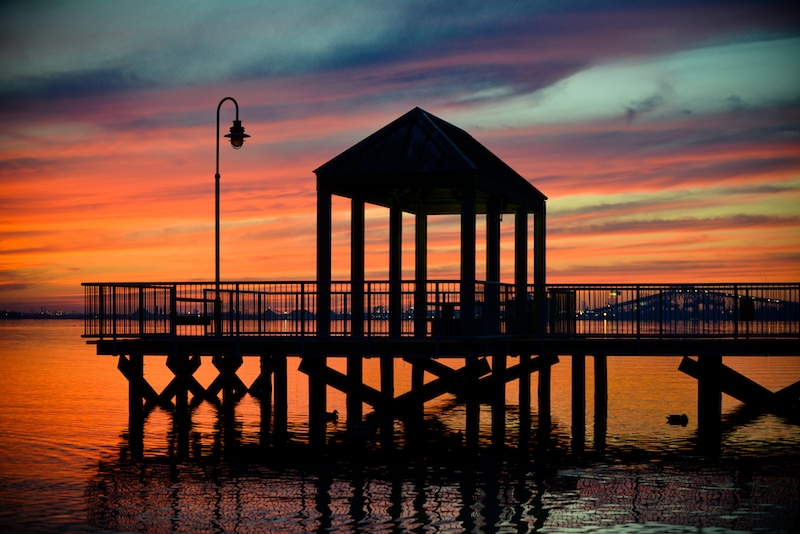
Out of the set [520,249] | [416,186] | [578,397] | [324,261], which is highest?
[416,186]

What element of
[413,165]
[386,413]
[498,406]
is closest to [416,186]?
[413,165]

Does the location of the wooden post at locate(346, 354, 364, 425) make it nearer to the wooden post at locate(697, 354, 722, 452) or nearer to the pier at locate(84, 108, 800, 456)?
the pier at locate(84, 108, 800, 456)

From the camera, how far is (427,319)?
1126 inches

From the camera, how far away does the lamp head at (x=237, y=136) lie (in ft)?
111

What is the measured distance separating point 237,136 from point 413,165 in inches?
277

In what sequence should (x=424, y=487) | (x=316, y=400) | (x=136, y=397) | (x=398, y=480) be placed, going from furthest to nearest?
(x=136, y=397), (x=316, y=400), (x=398, y=480), (x=424, y=487)

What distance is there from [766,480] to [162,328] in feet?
58.7

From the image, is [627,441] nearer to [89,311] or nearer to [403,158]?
[403,158]

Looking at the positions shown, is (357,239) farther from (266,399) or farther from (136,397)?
(136,397)

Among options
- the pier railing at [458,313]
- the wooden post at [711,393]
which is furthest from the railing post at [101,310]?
the wooden post at [711,393]

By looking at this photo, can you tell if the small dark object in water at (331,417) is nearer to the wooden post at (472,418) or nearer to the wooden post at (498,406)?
the wooden post at (472,418)

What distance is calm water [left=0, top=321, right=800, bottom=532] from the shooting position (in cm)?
1948

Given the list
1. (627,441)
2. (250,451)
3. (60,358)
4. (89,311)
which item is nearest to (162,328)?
(89,311)

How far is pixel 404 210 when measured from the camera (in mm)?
35375
